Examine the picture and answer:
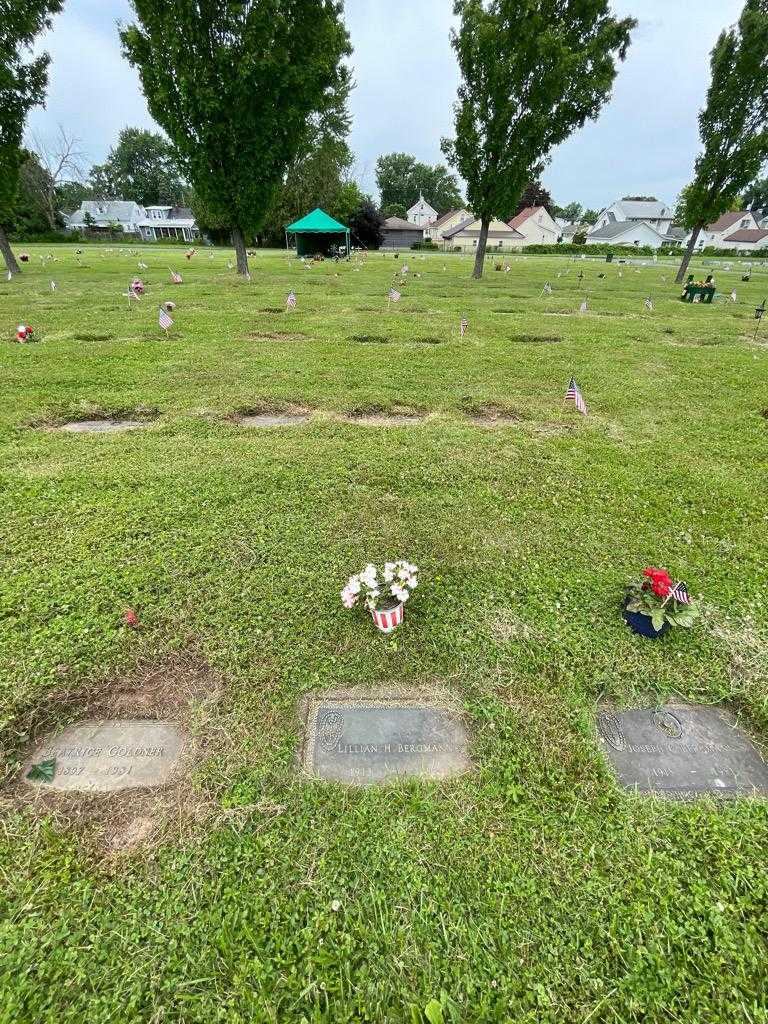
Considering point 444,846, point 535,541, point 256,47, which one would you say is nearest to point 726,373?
point 535,541

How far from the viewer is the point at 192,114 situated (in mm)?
13844

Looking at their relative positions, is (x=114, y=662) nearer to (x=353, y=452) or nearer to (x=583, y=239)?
→ (x=353, y=452)

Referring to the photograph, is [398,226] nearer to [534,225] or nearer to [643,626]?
[534,225]

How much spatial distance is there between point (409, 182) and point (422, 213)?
13.4 meters

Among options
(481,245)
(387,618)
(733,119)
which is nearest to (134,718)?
(387,618)

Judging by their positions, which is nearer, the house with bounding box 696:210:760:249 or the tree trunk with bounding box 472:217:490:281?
the tree trunk with bounding box 472:217:490:281

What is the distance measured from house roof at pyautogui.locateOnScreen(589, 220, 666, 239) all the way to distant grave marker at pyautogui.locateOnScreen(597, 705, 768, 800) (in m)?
76.9

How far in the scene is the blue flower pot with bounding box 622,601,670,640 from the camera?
262 centimetres

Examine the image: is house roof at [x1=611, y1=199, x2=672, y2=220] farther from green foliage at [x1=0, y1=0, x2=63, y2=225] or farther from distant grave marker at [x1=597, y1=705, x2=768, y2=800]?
distant grave marker at [x1=597, y1=705, x2=768, y2=800]

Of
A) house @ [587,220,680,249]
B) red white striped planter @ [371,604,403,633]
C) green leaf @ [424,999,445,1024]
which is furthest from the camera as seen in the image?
house @ [587,220,680,249]

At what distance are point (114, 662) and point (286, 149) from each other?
1807cm

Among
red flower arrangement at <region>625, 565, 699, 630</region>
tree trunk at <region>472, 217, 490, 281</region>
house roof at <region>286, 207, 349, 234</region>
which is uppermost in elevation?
house roof at <region>286, 207, 349, 234</region>

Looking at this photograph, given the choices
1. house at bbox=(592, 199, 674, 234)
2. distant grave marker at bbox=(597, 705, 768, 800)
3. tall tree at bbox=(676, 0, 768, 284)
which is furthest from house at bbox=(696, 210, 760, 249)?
distant grave marker at bbox=(597, 705, 768, 800)

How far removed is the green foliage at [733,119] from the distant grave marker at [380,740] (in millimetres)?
24283
